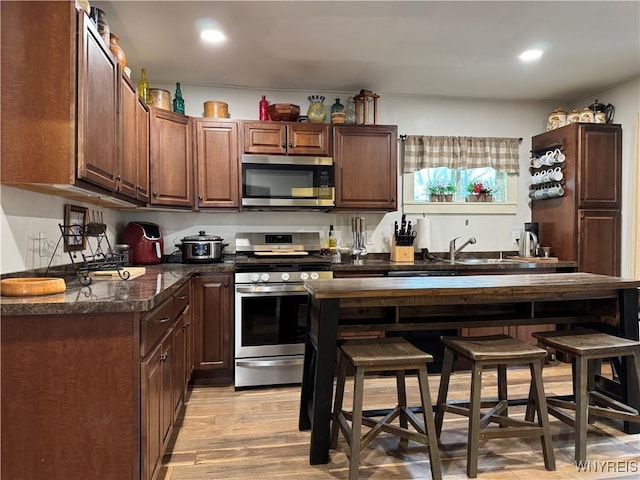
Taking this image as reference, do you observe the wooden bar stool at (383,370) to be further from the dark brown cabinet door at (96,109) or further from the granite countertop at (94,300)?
the dark brown cabinet door at (96,109)

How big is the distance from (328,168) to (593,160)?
8.15 ft

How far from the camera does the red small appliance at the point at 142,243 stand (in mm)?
3314

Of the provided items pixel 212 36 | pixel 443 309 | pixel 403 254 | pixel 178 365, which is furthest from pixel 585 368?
pixel 212 36

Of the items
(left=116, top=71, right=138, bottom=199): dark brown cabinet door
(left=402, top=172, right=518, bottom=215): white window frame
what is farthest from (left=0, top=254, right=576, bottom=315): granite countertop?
(left=402, top=172, right=518, bottom=215): white window frame

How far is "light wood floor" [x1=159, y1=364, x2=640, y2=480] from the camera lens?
203 centimetres

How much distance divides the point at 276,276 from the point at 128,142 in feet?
4.64

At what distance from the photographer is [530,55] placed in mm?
3225

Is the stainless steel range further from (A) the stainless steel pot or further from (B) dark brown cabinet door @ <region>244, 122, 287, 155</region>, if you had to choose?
(B) dark brown cabinet door @ <region>244, 122, 287, 155</region>

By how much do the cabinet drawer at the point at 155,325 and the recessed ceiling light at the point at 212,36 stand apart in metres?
1.85

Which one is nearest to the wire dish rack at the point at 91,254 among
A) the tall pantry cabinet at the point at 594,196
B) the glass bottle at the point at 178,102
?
the glass bottle at the point at 178,102

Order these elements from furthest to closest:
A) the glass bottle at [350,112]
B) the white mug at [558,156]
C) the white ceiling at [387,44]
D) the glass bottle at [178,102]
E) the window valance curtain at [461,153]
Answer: the window valance curtain at [461,153]
the white mug at [558,156]
the glass bottle at [350,112]
the glass bottle at [178,102]
the white ceiling at [387,44]

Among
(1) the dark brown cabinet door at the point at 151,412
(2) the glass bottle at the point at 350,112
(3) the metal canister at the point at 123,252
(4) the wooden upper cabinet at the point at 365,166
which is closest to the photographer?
(1) the dark brown cabinet door at the point at 151,412

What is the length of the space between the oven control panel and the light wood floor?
2.97 feet

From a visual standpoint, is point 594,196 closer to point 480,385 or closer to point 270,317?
point 480,385
